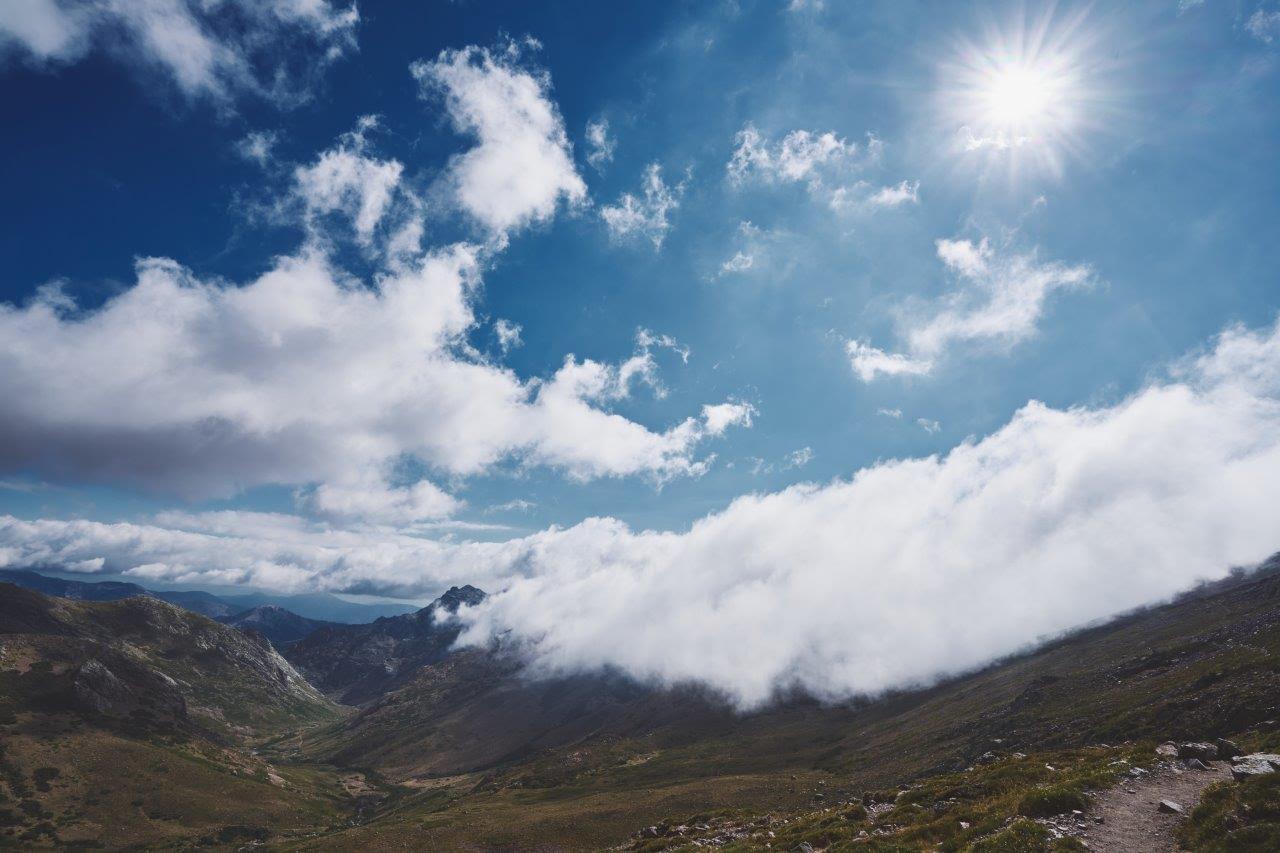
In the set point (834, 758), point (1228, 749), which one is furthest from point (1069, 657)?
point (1228, 749)

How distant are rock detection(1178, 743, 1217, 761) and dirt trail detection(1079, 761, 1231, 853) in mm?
678

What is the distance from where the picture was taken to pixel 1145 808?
23438 mm

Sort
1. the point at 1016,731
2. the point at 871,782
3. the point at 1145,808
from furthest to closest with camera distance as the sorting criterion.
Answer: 1. the point at 1016,731
2. the point at 871,782
3. the point at 1145,808

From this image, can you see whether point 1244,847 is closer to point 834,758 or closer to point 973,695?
point 834,758

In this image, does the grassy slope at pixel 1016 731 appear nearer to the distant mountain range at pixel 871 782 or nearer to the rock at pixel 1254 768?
the distant mountain range at pixel 871 782

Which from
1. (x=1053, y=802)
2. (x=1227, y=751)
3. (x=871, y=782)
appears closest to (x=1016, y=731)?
(x=871, y=782)

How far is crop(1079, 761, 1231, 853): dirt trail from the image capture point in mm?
20547

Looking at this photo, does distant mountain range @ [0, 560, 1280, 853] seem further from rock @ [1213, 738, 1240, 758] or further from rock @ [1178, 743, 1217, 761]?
rock @ [1213, 738, 1240, 758]

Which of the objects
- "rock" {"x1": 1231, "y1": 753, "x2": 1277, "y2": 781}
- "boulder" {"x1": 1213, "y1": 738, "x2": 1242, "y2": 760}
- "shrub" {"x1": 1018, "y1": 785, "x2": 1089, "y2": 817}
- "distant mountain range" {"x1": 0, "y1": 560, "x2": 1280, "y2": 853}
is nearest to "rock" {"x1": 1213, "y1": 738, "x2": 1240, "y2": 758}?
"boulder" {"x1": 1213, "y1": 738, "x2": 1242, "y2": 760}

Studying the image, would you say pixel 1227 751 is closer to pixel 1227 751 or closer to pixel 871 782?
pixel 1227 751

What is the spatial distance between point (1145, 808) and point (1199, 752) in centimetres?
1239

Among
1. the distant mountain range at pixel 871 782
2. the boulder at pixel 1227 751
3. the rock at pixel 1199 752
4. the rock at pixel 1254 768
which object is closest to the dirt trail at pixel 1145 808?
the distant mountain range at pixel 871 782

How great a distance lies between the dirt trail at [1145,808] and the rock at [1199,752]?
2.22ft

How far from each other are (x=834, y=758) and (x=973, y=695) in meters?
61.5
